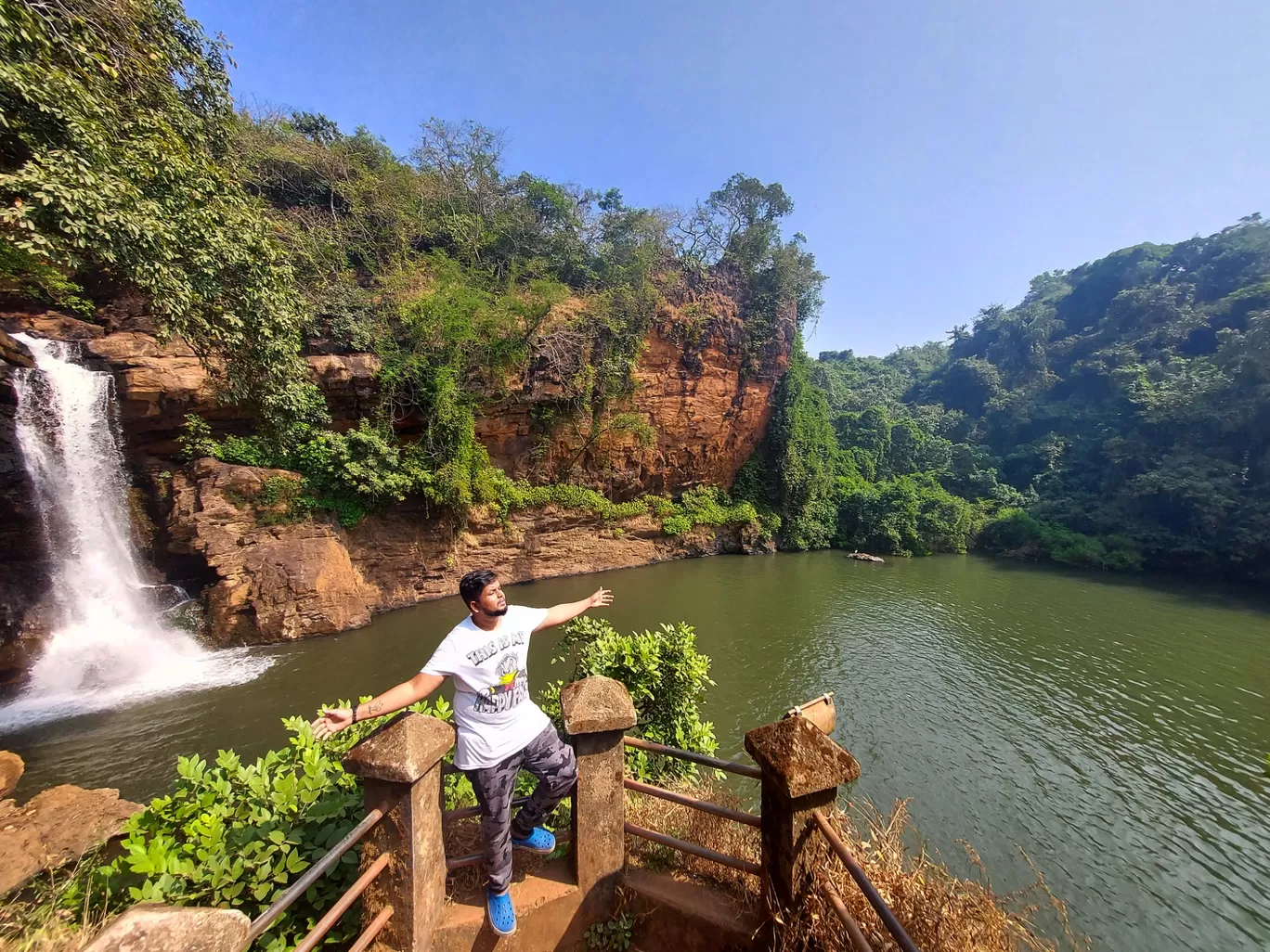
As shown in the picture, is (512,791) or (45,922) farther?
(512,791)

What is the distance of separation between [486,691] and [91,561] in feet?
41.5

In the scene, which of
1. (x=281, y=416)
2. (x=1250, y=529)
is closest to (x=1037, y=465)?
(x=1250, y=529)

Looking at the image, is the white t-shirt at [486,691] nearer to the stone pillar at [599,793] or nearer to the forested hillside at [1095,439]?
the stone pillar at [599,793]

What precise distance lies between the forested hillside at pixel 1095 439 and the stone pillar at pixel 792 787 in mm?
22366

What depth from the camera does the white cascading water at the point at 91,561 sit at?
8.60m

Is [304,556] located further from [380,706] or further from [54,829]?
[380,706]

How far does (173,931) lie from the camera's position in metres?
1.13

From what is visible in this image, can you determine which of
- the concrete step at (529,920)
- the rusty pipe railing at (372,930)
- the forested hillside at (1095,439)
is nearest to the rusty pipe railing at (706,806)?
the concrete step at (529,920)

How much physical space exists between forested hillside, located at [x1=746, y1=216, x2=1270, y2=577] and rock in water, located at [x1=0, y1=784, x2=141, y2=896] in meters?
22.9

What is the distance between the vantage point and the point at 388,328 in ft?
47.4

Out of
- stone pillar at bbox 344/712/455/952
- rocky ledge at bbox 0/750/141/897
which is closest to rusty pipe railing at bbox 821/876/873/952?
stone pillar at bbox 344/712/455/952

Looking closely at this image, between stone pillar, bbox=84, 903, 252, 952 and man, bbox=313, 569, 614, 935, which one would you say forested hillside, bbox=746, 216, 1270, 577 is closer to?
man, bbox=313, 569, 614, 935

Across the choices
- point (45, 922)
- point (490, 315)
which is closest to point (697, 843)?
point (45, 922)

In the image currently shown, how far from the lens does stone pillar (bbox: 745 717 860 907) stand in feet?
6.81
